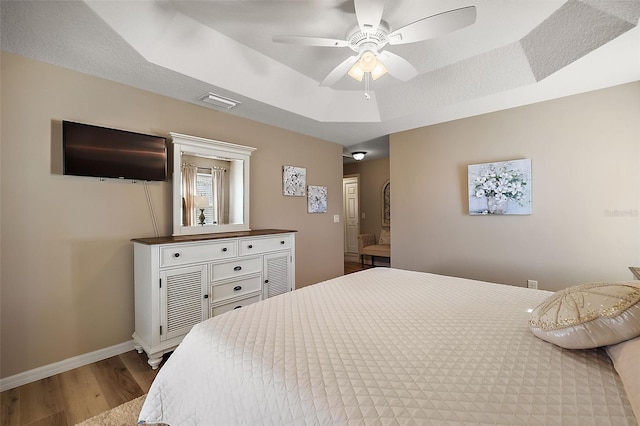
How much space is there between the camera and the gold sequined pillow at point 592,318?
2.87 ft

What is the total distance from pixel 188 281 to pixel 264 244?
0.79m


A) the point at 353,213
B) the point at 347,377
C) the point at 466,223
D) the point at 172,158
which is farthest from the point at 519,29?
the point at 353,213

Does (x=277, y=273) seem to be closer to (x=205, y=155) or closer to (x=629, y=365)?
(x=205, y=155)

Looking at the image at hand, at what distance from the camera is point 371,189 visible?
21.0 feet

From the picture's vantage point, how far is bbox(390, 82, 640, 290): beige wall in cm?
246

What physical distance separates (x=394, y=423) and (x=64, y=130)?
2.73 meters

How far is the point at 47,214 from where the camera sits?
199 cm

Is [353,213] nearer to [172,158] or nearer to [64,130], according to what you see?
[172,158]

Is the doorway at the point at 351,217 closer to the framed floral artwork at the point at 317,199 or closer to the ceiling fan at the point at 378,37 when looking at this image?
the framed floral artwork at the point at 317,199

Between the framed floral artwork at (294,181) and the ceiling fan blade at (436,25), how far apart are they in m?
2.19

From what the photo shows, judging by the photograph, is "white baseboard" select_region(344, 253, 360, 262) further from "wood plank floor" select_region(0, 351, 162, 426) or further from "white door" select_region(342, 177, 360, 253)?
"wood plank floor" select_region(0, 351, 162, 426)

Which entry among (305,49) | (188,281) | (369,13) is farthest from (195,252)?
(369,13)

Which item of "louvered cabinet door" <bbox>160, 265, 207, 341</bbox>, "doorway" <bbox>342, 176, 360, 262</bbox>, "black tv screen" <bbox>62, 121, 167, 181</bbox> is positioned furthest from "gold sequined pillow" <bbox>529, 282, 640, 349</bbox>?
"doorway" <bbox>342, 176, 360, 262</bbox>

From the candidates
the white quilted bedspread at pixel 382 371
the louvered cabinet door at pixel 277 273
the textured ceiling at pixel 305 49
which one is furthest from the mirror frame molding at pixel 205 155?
the white quilted bedspread at pixel 382 371
